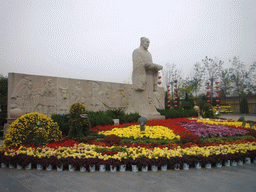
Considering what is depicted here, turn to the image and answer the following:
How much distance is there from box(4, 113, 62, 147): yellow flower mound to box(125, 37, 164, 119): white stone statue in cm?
535

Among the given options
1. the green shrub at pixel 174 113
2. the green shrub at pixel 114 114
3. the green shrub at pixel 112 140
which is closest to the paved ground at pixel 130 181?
the green shrub at pixel 112 140

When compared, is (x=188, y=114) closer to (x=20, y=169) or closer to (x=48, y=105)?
(x=48, y=105)

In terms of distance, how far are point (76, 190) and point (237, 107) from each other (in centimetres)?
3272

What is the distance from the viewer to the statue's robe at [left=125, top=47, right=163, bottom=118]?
10.0 metres

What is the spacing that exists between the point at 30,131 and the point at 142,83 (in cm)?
608

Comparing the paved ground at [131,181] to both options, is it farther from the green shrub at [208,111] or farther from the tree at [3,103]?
the green shrub at [208,111]

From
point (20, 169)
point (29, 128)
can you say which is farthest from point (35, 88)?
point (20, 169)

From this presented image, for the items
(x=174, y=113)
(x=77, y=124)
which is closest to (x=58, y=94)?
(x=77, y=124)

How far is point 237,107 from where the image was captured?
3012cm

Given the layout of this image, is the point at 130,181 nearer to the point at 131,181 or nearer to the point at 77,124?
the point at 131,181

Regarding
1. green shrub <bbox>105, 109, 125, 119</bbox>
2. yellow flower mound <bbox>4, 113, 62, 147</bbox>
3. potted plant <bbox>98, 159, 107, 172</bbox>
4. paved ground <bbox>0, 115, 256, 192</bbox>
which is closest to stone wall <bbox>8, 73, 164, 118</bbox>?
green shrub <bbox>105, 109, 125, 119</bbox>

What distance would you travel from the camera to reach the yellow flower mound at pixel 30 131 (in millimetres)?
4980

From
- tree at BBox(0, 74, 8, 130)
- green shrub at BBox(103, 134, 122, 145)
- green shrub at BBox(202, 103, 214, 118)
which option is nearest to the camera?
green shrub at BBox(103, 134, 122, 145)

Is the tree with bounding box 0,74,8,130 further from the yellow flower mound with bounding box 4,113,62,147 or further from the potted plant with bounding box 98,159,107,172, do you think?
the potted plant with bounding box 98,159,107,172
